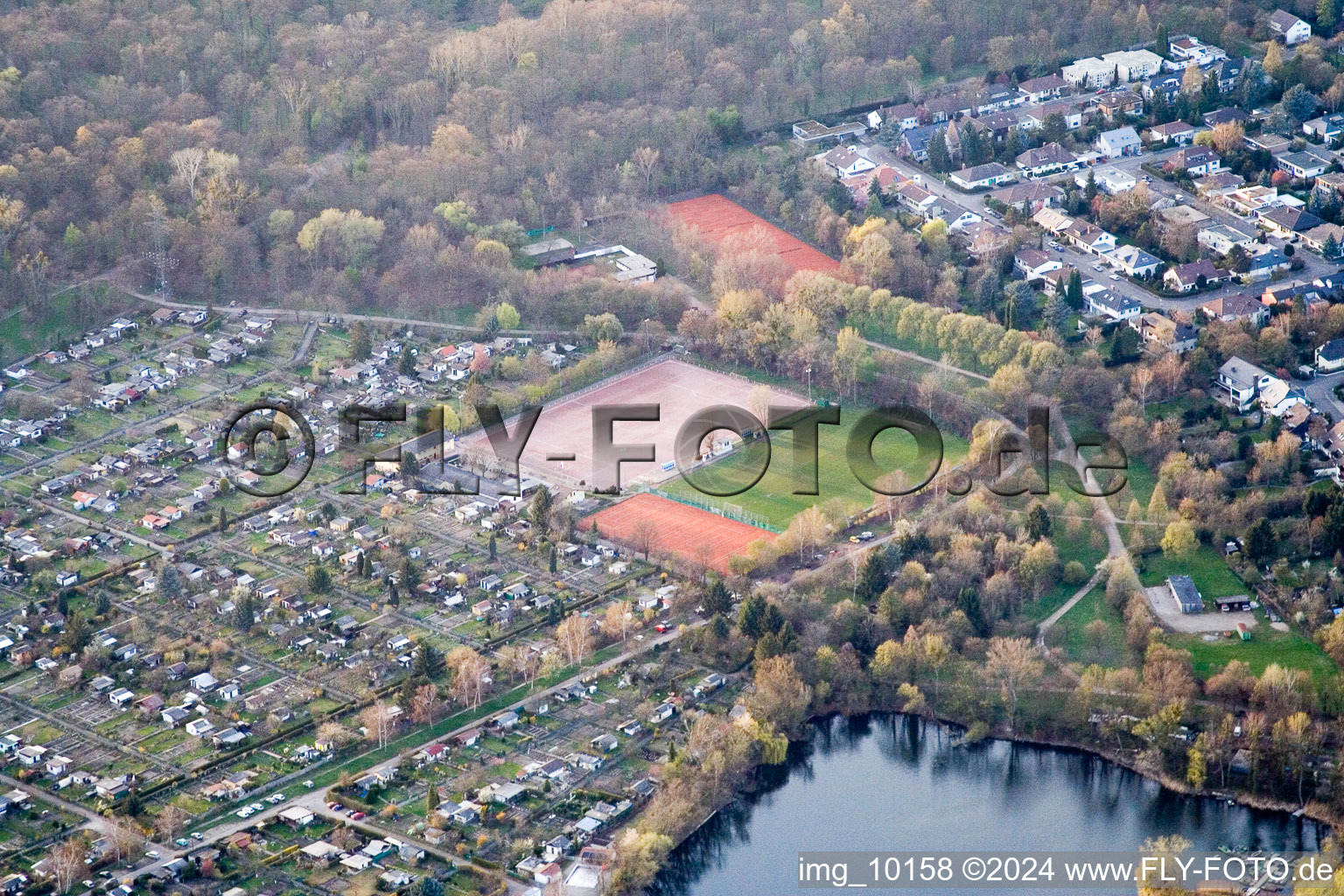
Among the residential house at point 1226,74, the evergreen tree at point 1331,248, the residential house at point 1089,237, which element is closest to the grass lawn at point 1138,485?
the residential house at point 1089,237

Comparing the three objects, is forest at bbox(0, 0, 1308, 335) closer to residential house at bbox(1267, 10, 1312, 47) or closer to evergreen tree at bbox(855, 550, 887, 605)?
residential house at bbox(1267, 10, 1312, 47)

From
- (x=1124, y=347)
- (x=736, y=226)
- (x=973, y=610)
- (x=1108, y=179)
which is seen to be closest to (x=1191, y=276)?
(x=1124, y=347)

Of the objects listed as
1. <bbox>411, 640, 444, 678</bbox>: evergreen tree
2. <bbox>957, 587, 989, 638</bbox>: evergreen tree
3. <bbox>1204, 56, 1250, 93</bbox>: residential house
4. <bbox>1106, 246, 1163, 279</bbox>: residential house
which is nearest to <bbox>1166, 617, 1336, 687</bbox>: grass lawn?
<bbox>957, 587, 989, 638</bbox>: evergreen tree

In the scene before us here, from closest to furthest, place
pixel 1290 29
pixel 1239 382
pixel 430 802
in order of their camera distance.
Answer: pixel 430 802 → pixel 1239 382 → pixel 1290 29

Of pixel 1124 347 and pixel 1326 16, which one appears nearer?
pixel 1124 347

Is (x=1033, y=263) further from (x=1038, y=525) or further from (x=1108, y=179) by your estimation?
(x=1038, y=525)

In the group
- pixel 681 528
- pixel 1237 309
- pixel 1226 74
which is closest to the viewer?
pixel 681 528

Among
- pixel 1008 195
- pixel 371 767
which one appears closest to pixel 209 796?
pixel 371 767

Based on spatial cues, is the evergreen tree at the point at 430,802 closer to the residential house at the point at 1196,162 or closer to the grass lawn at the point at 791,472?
the grass lawn at the point at 791,472
